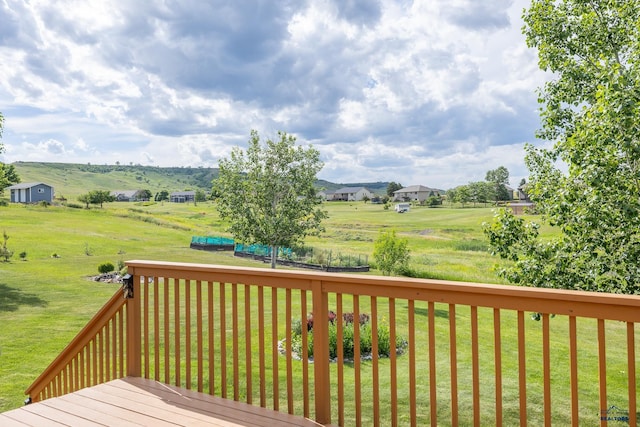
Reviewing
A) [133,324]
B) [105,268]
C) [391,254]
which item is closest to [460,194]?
[391,254]

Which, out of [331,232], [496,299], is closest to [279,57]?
[331,232]

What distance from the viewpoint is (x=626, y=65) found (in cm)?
507

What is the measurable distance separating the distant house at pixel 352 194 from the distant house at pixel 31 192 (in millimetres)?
10943

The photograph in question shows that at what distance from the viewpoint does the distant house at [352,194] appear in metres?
18.2

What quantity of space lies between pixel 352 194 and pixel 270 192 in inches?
242

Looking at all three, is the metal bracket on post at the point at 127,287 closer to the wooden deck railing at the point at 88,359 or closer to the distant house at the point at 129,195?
the wooden deck railing at the point at 88,359

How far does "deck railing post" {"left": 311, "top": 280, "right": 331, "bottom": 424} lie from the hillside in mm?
13231

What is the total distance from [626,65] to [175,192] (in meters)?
18.2

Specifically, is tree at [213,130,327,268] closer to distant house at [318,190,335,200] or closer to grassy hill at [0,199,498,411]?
distant house at [318,190,335,200]

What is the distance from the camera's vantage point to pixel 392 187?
1838 cm

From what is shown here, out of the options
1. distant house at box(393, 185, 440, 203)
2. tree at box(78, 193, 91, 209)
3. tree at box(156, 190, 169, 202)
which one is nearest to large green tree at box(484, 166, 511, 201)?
distant house at box(393, 185, 440, 203)

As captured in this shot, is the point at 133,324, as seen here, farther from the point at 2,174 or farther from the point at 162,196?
the point at 162,196

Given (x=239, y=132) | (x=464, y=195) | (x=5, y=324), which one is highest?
(x=239, y=132)

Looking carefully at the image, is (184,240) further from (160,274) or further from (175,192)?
(160,274)
